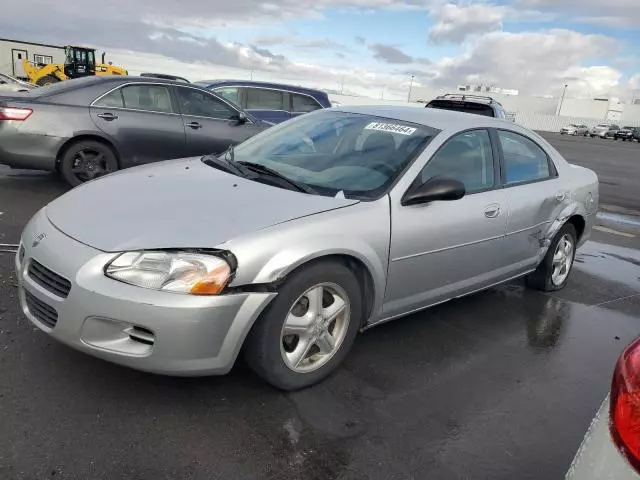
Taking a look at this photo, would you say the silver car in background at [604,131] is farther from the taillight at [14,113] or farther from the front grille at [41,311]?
the front grille at [41,311]

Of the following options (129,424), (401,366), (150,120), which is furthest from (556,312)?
(150,120)

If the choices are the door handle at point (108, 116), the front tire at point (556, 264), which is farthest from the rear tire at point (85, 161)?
the front tire at point (556, 264)

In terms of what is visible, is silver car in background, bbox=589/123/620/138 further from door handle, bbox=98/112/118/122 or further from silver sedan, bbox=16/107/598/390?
silver sedan, bbox=16/107/598/390

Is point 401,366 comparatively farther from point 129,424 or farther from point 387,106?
point 387,106

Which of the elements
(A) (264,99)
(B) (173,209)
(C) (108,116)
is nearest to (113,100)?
(C) (108,116)

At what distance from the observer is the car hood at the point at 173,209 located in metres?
2.60

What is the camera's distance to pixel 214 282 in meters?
2.49

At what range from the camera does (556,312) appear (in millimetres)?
4605

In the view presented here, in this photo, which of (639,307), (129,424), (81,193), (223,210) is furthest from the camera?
(639,307)

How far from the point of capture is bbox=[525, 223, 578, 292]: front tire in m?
4.81

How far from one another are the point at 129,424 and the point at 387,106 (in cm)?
294

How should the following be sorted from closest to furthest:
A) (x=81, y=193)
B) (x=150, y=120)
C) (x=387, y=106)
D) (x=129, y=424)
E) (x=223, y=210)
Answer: (x=129, y=424) < (x=223, y=210) < (x=81, y=193) < (x=387, y=106) < (x=150, y=120)

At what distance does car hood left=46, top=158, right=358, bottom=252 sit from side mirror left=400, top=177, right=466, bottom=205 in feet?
1.33

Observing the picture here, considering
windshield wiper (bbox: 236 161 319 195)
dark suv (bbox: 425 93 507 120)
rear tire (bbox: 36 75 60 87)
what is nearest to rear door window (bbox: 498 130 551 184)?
windshield wiper (bbox: 236 161 319 195)
